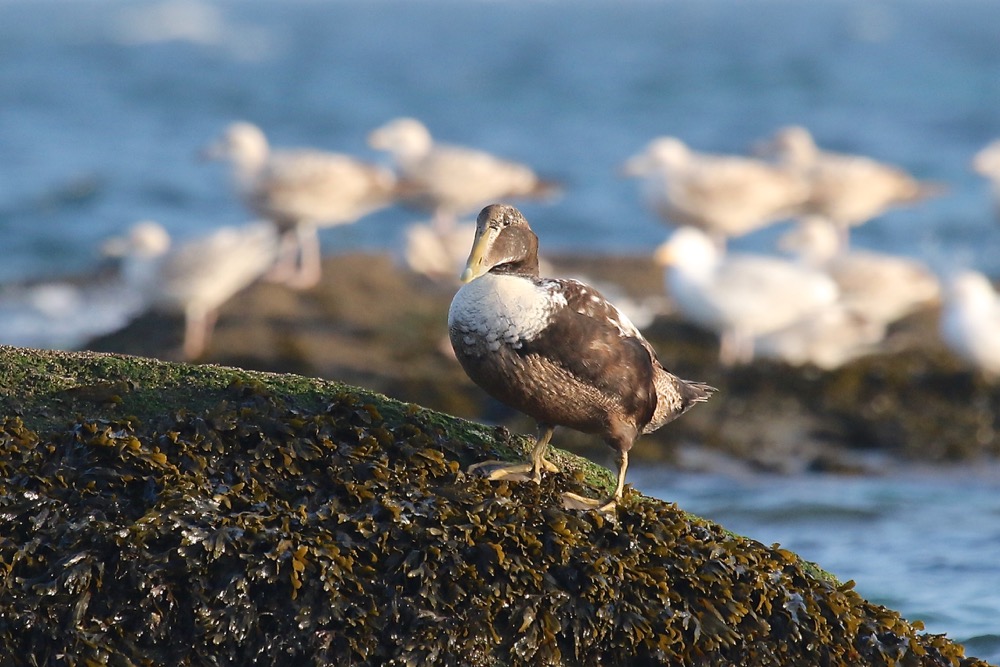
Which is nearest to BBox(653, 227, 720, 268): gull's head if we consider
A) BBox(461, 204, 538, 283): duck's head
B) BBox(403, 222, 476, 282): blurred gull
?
BBox(403, 222, 476, 282): blurred gull

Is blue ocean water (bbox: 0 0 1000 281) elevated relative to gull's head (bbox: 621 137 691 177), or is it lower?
elevated

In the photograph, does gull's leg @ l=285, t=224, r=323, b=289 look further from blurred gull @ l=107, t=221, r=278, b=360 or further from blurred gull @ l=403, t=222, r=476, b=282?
blurred gull @ l=403, t=222, r=476, b=282

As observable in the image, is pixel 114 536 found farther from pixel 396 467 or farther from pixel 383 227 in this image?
pixel 383 227

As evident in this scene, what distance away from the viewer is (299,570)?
361 cm

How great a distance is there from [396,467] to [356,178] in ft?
28.2

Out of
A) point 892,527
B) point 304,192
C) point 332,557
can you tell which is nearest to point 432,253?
point 304,192

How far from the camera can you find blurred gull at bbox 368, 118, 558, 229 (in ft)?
43.3

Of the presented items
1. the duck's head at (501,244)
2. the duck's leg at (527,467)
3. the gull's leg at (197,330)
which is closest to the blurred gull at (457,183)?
the gull's leg at (197,330)

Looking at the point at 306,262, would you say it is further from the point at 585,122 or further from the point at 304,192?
the point at 585,122

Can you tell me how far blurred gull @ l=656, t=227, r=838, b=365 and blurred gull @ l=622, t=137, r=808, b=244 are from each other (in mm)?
2149

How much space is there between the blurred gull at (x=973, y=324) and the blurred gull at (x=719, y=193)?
10.3ft

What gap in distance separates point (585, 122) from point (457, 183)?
1510 centimetres

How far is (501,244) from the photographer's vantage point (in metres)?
4.30

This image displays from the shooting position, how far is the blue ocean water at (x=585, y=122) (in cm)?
732
